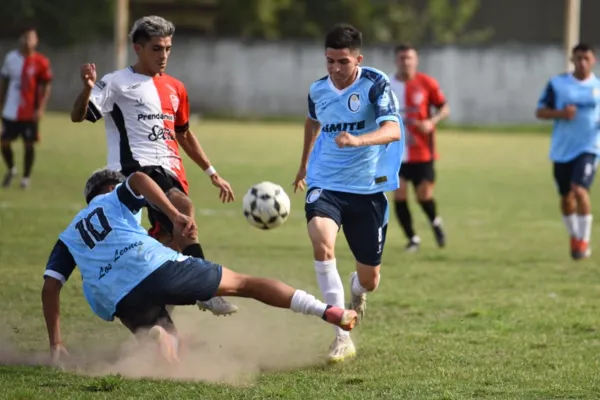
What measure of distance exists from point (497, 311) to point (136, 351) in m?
3.53

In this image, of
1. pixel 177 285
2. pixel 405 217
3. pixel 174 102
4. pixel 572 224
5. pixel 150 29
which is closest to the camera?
pixel 177 285

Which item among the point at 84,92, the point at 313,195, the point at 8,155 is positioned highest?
the point at 84,92

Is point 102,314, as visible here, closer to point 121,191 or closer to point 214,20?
point 121,191

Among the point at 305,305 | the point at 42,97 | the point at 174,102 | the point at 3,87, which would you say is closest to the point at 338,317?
the point at 305,305

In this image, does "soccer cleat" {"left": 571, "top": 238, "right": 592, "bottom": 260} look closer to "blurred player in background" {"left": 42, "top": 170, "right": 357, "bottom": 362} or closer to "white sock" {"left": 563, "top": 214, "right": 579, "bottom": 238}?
"white sock" {"left": 563, "top": 214, "right": 579, "bottom": 238}

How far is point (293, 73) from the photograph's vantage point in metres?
42.5

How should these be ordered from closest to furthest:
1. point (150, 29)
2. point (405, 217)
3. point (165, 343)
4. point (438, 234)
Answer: point (165, 343), point (150, 29), point (405, 217), point (438, 234)

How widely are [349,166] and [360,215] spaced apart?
0.35 metres

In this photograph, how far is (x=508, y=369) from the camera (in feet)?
24.2

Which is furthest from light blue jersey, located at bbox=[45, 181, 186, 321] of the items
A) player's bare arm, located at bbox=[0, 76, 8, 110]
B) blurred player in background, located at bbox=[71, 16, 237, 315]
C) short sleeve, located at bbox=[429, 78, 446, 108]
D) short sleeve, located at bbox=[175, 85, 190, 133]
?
player's bare arm, located at bbox=[0, 76, 8, 110]

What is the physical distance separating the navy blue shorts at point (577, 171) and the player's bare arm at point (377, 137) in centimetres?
585

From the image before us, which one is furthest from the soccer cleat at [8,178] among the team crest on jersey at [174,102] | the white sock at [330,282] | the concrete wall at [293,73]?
the concrete wall at [293,73]

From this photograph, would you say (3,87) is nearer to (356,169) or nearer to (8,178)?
(8,178)

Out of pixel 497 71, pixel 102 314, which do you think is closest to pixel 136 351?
pixel 102 314
